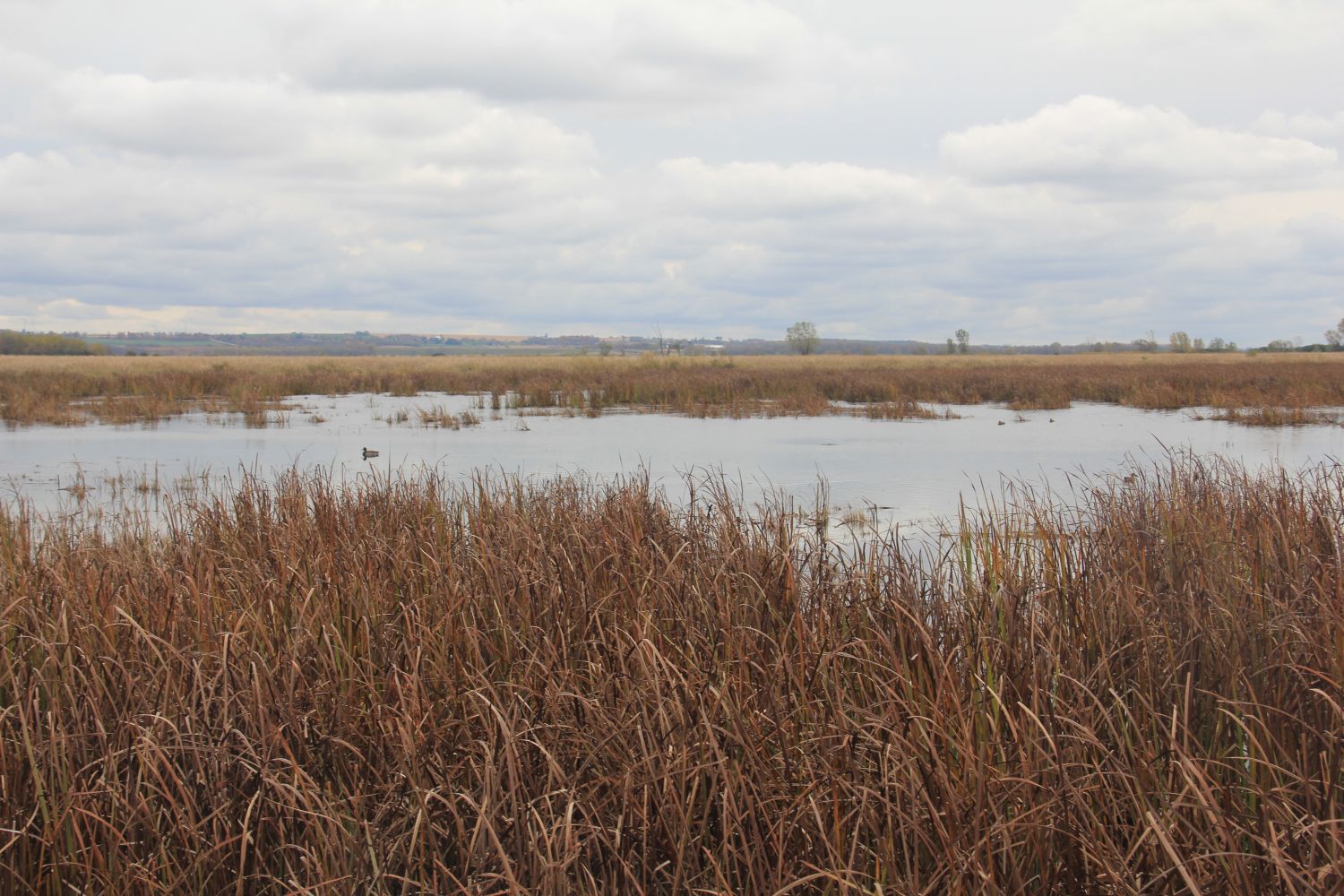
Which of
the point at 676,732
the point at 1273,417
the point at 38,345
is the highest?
the point at 38,345

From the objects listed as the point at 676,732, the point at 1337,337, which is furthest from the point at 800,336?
the point at 676,732

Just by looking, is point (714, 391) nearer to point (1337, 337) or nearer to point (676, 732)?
point (676, 732)

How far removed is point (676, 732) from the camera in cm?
281

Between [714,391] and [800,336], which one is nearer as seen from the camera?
[714,391]

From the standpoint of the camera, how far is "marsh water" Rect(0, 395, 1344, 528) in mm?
10438

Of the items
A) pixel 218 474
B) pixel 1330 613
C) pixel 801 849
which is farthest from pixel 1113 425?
pixel 801 849

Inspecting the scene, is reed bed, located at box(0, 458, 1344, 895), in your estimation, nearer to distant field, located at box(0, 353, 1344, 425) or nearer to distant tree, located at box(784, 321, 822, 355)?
distant field, located at box(0, 353, 1344, 425)

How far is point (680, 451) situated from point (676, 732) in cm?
1189

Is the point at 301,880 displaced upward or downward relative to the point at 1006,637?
downward

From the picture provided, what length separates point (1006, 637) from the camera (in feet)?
11.0

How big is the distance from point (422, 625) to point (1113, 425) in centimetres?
1858

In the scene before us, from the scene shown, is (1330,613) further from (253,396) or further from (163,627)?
(253,396)

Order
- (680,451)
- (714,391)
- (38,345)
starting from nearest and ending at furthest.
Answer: (680,451)
(714,391)
(38,345)

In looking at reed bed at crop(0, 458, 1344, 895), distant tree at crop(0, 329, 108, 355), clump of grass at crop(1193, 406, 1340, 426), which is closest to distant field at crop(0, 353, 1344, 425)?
clump of grass at crop(1193, 406, 1340, 426)
